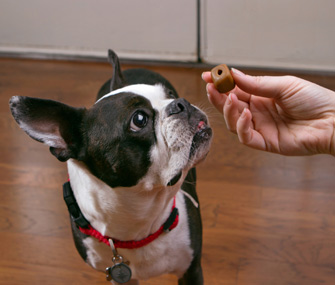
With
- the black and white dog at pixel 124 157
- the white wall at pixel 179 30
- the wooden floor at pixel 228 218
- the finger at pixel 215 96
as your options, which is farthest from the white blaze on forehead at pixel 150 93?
the white wall at pixel 179 30

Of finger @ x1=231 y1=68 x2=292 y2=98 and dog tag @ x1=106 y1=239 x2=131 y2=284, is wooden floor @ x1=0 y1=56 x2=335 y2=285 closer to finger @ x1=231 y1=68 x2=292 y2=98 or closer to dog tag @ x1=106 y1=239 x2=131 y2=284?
dog tag @ x1=106 y1=239 x2=131 y2=284

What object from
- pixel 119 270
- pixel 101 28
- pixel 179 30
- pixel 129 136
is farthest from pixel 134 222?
pixel 101 28

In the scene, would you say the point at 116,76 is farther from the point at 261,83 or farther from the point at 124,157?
the point at 261,83

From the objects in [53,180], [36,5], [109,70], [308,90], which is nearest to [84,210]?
[308,90]

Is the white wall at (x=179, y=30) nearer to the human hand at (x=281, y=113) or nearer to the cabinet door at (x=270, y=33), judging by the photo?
the cabinet door at (x=270, y=33)

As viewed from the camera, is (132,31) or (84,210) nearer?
(84,210)

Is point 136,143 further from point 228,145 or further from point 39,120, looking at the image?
point 228,145
